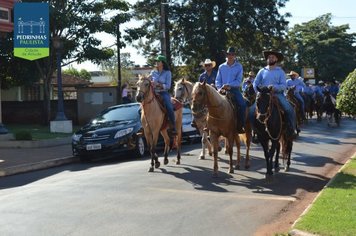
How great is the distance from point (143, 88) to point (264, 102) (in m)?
3.01

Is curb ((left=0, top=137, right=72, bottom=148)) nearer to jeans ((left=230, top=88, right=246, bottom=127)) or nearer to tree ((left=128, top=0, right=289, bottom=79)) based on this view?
jeans ((left=230, top=88, right=246, bottom=127))

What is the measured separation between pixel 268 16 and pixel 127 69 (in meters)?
45.7

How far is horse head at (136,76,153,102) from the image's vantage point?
11.9 meters

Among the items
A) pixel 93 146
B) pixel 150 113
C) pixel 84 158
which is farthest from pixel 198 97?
pixel 84 158

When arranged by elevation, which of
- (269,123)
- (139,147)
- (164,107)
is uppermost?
(164,107)

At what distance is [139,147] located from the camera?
50.9 ft

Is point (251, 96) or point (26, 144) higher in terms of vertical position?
point (251, 96)

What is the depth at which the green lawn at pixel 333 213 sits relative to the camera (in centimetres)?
659

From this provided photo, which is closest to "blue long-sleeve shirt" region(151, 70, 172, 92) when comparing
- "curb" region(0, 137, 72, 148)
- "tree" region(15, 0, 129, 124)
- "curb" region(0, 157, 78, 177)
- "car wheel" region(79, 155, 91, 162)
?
"car wheel" region(79, 155, 91, 162)

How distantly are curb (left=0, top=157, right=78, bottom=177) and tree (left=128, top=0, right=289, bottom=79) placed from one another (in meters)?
20.1

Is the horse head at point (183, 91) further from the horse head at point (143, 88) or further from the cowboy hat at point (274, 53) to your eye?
the cowboy hat at point (274, 53)

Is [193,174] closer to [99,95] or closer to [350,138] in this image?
[350,138]

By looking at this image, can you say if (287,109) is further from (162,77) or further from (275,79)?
(162,77)

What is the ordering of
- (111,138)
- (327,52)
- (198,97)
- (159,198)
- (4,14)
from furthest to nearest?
(327,52), (4,14), (111,138), (198,97), (159,198)
